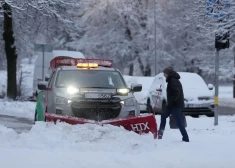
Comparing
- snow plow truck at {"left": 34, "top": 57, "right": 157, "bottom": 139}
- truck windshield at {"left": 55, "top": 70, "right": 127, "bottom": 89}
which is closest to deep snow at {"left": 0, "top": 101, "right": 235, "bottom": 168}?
snow plow truck at {"left": 34, "top": 57, "right": 157, "bottom": 139}

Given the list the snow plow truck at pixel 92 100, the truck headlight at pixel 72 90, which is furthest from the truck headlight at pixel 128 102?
the truck headlight at pixel 72 90

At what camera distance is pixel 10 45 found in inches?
933

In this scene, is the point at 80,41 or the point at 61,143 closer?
the point at 61,143

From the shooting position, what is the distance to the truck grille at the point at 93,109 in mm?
9727

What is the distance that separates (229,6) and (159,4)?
2492 centimetres

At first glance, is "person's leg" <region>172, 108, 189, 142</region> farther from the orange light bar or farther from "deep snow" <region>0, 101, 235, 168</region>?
the orange light bar

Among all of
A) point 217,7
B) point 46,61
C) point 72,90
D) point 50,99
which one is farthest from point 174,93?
point 46,61

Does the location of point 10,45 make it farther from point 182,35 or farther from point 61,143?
point 182,35

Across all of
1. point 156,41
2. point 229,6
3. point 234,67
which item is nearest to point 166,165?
point 229,6

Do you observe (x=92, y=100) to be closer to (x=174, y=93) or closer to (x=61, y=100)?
(x=61, y=100)

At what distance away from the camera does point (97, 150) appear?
27.6 ft

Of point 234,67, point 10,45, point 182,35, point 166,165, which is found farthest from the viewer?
point 182,35

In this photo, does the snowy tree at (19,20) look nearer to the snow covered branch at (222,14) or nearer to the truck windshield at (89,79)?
the snow covered branch at (222,14)

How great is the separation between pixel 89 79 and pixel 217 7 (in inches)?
261
